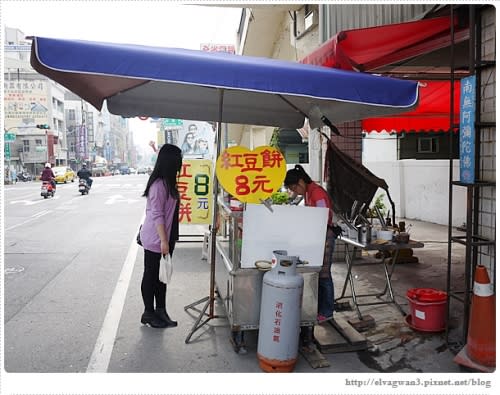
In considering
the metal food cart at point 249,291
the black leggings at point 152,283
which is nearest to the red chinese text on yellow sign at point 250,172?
the metal food cart at point 249,291

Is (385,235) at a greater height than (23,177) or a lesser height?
lesser

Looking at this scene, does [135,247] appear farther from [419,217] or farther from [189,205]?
[419,217]

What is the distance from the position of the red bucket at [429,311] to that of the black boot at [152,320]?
8.59 ft

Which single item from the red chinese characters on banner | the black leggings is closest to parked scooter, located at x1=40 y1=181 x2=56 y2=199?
the black leggings

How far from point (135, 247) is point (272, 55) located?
27.7 feet

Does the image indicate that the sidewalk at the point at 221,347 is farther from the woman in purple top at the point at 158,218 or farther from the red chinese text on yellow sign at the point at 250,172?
the red chinese text on yellow sign at the point at 250,172

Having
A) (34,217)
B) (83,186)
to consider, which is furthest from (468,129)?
(83,186)

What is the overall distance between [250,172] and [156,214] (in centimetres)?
107

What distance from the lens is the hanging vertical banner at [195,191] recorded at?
28.9ft

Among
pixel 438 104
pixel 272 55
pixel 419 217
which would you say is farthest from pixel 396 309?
pixel 272 55

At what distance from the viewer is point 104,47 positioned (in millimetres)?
3178

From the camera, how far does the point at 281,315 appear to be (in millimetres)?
3652

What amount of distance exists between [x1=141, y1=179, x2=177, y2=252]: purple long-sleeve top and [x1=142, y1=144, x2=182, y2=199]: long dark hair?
4 cm

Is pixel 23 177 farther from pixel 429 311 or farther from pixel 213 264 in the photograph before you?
pixel 429 311
